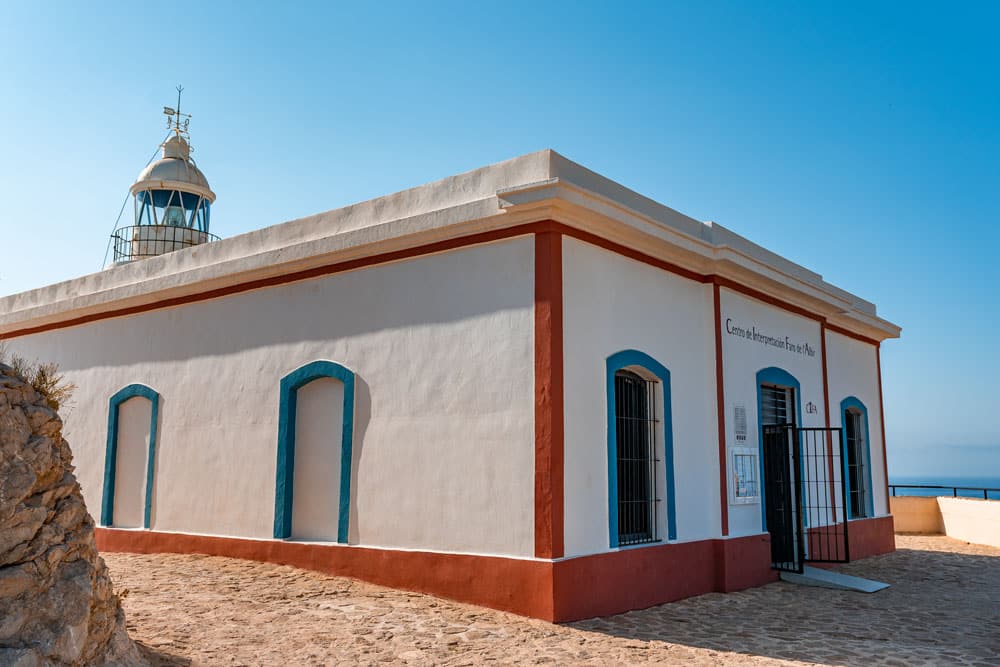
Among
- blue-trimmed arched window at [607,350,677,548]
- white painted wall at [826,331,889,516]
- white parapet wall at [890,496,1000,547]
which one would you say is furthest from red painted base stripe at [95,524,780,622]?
white parapet wall at [890,496,1000,547]

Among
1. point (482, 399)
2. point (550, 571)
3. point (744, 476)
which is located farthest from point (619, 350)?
point (744, 476)

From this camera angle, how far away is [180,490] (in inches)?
443

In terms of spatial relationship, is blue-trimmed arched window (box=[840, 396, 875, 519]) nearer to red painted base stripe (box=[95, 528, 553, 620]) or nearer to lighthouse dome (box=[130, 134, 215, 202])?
red painted base stripe (box=[95, 528, 553, 620])

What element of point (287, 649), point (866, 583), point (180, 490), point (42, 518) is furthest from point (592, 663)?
point (180, 490)

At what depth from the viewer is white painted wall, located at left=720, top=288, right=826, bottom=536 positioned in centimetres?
1012

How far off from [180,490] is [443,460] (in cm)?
471

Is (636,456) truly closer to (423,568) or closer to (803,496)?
(423,568)

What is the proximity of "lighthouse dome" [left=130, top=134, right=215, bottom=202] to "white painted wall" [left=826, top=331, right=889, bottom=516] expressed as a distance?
42.5 feet

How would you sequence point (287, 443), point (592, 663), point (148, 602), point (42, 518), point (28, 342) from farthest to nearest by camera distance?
point (28, 342), point (287, 443), point (148, 602), point (592, 663), point (42, 518)

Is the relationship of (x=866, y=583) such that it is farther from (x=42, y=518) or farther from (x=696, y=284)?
(x=42, y=518)

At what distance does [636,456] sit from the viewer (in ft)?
29.6

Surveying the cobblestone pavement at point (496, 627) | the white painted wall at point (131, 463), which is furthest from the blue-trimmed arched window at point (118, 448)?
the cobblestone pavement at point (496, 627)

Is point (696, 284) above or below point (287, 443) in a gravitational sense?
above

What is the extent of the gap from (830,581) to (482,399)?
5285mm
